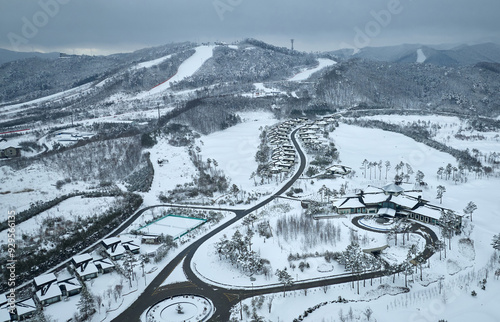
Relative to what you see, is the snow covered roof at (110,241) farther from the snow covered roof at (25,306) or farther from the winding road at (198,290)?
the snow covered roof at (25,306)

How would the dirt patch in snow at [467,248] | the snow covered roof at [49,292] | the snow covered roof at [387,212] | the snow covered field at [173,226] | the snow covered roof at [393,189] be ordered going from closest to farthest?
the snow covered roof at [49,292]
the dirt patch in snow at [467,248]
the snow covered field at [173,226]
the snow covered roof at [387,212]
the snow covered roof at [393,189]

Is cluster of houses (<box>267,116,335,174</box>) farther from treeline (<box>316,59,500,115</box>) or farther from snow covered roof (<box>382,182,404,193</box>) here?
treeline (<box>316,59,500,115</box>)

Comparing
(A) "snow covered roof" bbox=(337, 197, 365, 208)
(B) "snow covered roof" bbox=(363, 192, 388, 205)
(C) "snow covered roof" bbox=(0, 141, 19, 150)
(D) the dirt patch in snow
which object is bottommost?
(D) the dirt patch in snow

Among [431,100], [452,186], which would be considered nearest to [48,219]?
[452,186]

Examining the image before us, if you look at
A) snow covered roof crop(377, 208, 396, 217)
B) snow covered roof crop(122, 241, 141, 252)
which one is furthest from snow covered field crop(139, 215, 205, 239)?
snow covered roof crop(377, 208, 396, 217)

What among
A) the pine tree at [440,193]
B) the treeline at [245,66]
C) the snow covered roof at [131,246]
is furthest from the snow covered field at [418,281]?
the treeline at [245,66]

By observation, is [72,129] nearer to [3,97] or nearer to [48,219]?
[48,219]

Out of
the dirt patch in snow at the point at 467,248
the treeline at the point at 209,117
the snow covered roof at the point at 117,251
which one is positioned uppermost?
the treeline at the point at 209,117
